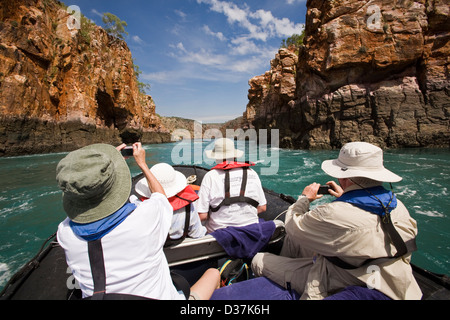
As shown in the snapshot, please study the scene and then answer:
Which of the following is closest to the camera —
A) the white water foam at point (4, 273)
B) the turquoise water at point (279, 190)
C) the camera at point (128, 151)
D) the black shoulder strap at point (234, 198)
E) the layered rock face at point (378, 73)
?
the camera at point (128, 151)

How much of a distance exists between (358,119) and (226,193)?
57.7 feet

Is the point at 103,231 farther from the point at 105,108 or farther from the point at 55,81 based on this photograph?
the point at 105,108

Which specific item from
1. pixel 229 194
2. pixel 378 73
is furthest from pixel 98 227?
pixel 378 73

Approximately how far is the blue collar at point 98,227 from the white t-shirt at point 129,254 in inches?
0.9

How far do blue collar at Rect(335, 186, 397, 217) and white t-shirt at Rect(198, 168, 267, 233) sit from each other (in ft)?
3.05

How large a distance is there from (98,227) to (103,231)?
29 mm

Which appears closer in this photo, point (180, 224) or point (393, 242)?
point (393, 242)

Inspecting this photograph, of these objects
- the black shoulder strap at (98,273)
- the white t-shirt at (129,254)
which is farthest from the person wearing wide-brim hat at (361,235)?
the black shoulder strap at (98,273)

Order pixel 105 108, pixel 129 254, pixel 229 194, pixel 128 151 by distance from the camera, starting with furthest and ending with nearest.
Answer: pixel 105 108, pixel 229 194, pixel 128 151, pixel 129 254

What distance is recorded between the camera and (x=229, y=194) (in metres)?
1.99

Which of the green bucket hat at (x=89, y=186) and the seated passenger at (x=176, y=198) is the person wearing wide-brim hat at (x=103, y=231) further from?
the seated passenger at (x=176, y=198)

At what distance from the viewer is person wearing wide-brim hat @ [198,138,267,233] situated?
2.00 metres

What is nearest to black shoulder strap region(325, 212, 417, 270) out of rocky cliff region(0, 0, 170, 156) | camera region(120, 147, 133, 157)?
camera region(120, 147, 133, 157)

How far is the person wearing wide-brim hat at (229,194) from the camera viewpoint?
6.55ft
